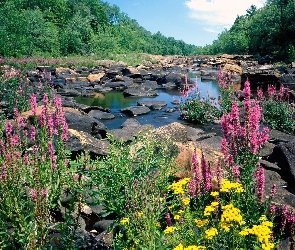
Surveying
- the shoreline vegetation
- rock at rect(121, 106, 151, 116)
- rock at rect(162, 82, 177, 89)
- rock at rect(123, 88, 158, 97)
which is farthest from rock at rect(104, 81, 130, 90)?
the shoreline vegetation

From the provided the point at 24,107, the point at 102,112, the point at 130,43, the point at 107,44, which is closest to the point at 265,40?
the point at 107,44

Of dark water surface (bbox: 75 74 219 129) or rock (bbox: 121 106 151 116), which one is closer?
dark water surface (bbox: 75 74 219 129)

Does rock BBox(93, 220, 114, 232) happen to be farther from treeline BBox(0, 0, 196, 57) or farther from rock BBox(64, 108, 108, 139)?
treeline BBox(0, 0, 196, 57)

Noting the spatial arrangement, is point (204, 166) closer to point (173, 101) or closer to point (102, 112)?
point (102, 112)

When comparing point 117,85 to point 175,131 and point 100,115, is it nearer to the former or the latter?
point 100,115

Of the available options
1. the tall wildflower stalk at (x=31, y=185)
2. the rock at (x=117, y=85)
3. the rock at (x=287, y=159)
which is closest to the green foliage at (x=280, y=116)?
the rock at (x=287, y=159)

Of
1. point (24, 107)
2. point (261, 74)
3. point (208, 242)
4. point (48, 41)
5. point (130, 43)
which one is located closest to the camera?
point (208, 242)

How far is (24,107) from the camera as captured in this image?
14.2 m

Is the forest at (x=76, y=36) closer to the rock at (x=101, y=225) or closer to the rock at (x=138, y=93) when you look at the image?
the rock at (x=138, y=93)

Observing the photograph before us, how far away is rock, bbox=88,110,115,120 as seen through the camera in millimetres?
16572

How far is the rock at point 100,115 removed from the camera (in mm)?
16572

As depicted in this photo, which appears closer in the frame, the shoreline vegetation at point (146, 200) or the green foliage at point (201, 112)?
the shoreline vegetation at point (146, 200)

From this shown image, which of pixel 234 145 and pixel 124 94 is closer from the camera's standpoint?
pixel 234 145

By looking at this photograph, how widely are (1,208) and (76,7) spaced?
344 feet
